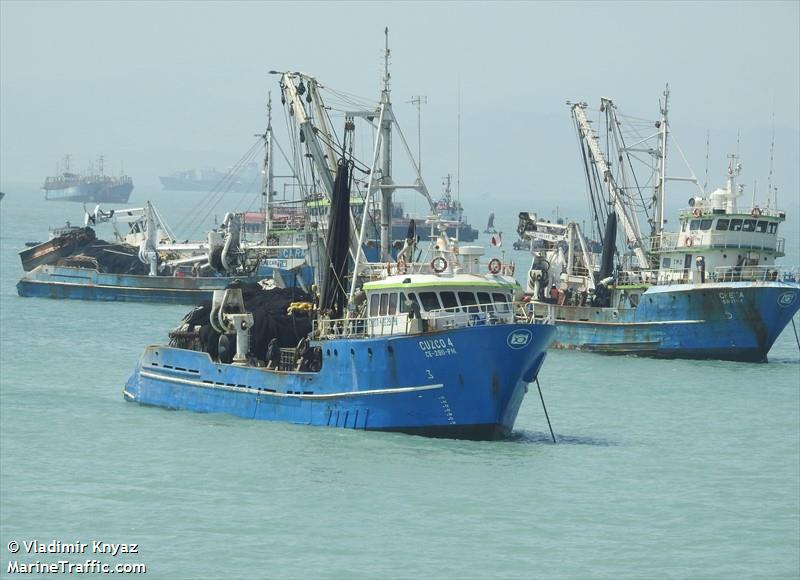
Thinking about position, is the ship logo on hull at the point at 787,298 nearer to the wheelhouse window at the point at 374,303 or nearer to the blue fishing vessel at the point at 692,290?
the blue fishing vessel at the point at 692,290

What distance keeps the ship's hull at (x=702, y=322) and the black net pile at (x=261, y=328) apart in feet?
67.1

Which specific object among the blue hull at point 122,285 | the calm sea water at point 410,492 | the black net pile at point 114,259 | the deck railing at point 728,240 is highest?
the deck railing at point 728,240

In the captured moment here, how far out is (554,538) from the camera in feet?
104

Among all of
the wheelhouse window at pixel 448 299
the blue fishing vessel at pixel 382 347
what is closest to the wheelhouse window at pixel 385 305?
the blue fishing vessel at pixel 382 347

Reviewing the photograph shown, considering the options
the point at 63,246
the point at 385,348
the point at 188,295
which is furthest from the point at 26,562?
the point at 63,246

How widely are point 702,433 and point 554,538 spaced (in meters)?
14.2

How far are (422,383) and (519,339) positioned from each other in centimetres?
252

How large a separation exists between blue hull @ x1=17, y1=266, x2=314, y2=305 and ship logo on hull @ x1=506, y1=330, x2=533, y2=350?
4783 centimetres

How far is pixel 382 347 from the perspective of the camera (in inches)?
1506

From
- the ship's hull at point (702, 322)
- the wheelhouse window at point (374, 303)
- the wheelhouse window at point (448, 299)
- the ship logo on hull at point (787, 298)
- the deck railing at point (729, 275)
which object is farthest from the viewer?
the deck railing at point (729, 275)

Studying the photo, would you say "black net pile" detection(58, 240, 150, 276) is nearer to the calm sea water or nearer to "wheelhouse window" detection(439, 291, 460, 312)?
the calm sea water

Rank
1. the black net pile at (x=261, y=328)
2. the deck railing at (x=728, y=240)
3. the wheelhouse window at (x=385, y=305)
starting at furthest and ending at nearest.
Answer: the deck railing at (x=728, y=240), the black net pile at (x=261, y=328), the wheelhouse window at (x=385, y=305)

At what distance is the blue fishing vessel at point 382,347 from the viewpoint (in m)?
37.9

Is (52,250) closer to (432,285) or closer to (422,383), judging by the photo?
(432,285)
